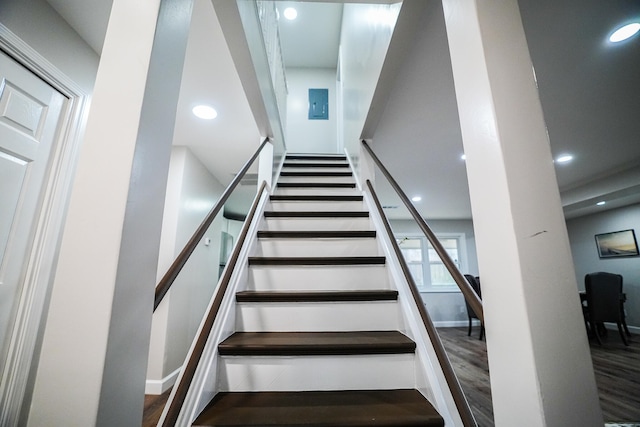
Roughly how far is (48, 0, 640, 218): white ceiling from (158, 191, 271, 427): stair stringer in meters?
1.34

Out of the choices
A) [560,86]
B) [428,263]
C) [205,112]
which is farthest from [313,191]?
[428,263]

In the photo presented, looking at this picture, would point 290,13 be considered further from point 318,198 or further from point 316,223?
point 316,223

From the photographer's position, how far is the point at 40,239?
4.73 ft

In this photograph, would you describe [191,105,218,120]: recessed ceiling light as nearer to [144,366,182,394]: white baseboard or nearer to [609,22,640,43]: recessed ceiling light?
[144,366,182,394]: white baseboard

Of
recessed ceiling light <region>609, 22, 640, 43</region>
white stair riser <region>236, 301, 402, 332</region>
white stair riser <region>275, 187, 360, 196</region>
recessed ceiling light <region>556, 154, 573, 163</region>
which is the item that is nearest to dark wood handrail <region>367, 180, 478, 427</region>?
white stair riser <region>236, 301, 402, 332</region>

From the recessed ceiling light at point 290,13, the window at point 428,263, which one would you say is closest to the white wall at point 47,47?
the recessed ceiling light at point 290,13

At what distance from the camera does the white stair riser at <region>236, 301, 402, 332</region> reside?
1495 millimetres

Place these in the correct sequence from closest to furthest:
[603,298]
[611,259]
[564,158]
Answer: [564,158], [603,298], [611,259]

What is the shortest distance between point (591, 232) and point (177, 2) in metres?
8.58

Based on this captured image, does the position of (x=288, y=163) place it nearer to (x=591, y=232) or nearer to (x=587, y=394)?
(x=587, y=394)

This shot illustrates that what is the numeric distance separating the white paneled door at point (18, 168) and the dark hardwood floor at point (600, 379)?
1278 millimetres

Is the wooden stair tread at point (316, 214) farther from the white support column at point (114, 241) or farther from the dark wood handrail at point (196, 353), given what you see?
the white support column at point (114, 241)

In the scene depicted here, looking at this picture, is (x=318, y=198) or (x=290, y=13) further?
(x=290, y=13)

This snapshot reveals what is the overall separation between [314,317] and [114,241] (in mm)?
1115
